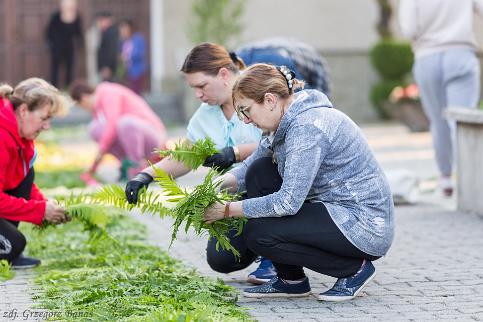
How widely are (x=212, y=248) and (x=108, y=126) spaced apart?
5477 mm

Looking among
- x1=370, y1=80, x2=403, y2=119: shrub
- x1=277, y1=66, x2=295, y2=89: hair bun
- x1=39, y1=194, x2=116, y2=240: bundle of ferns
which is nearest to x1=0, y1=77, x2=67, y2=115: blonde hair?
x1=39, y1=194, x2=116, y2=240: bundle of ferns

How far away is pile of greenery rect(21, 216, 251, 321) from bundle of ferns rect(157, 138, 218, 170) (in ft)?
2.03

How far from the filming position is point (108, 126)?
1117cm

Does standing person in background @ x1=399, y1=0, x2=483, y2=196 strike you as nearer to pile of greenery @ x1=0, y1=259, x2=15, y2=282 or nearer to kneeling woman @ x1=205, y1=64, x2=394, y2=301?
kneeling woman @ x1=205, y1=64, x2=394, y2=301

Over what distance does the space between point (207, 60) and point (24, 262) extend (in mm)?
1743

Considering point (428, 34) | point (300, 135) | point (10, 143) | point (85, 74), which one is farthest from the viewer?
point (85, 74)

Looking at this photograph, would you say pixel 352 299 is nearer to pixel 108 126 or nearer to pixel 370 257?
pixel 370 257

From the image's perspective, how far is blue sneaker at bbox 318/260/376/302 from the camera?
17.9ft

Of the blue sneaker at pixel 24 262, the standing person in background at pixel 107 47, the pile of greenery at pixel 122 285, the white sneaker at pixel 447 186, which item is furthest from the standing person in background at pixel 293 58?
the standing person in background at pixel 107 47

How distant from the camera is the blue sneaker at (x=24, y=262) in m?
6.63

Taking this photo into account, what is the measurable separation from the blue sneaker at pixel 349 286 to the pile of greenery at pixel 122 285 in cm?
49

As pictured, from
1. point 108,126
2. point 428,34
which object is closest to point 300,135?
point 428,34

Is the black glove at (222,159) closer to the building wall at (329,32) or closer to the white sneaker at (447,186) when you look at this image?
the white sneaker at (447,186)

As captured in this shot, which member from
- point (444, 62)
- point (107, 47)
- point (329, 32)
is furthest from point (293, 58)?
point (329, 32)
